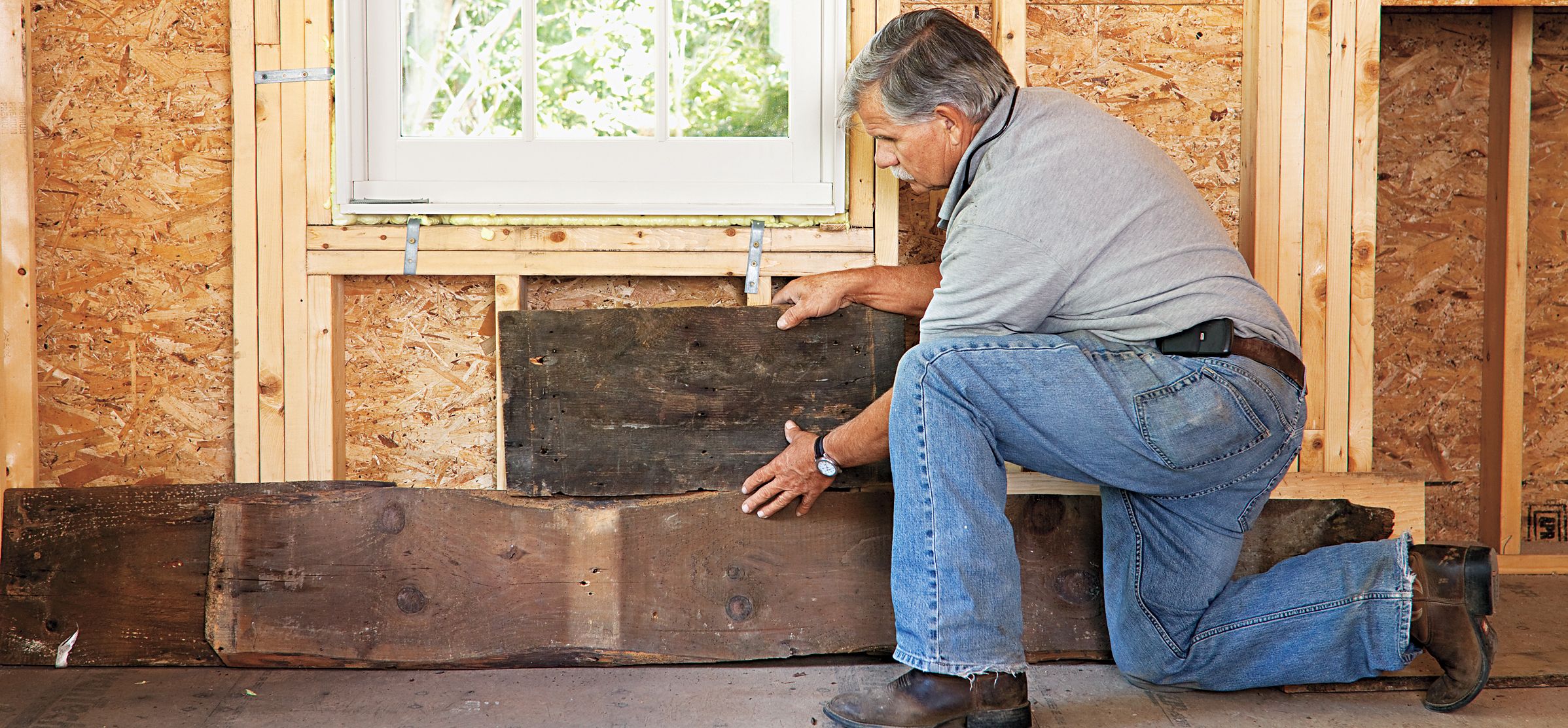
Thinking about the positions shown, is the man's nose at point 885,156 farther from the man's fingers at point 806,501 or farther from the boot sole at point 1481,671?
the boot sole at point 1481,671

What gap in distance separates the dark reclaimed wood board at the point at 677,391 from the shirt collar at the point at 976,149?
30 cm

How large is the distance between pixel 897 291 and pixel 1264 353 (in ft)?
2.18

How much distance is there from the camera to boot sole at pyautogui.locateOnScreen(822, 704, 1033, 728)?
1635 millimetres

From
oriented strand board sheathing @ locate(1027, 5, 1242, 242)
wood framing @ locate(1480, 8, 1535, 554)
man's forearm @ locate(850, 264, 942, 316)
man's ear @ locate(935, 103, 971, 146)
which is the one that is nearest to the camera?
man's ear @ locate(935, 103, 971, 146)

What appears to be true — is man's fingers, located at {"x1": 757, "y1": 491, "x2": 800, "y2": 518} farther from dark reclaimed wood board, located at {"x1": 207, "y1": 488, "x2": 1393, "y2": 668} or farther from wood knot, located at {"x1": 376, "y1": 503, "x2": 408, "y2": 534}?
wood knot, located at {"x1": 376, "y1": 503, "x2": 408, "y2": 534}

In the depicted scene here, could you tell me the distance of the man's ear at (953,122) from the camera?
5.99ft

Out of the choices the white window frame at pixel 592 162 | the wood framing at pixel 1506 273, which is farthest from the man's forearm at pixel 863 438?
the wood framing at pixel 1506 273

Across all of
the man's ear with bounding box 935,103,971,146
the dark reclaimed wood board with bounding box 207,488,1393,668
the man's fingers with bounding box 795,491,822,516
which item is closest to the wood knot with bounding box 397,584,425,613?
the dark reclaimed wood board with bounding box 207,488,1393,668

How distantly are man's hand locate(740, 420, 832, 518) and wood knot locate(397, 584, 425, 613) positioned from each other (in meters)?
0.62

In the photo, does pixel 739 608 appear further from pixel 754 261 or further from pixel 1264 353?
pixel 1264 353

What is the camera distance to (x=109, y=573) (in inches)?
80.1

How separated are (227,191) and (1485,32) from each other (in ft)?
9.95

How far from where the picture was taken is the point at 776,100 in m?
2.28

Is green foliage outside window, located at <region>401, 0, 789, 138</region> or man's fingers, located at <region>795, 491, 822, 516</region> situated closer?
man's fingers, located at <region>795, 491, 822, 516</region>
